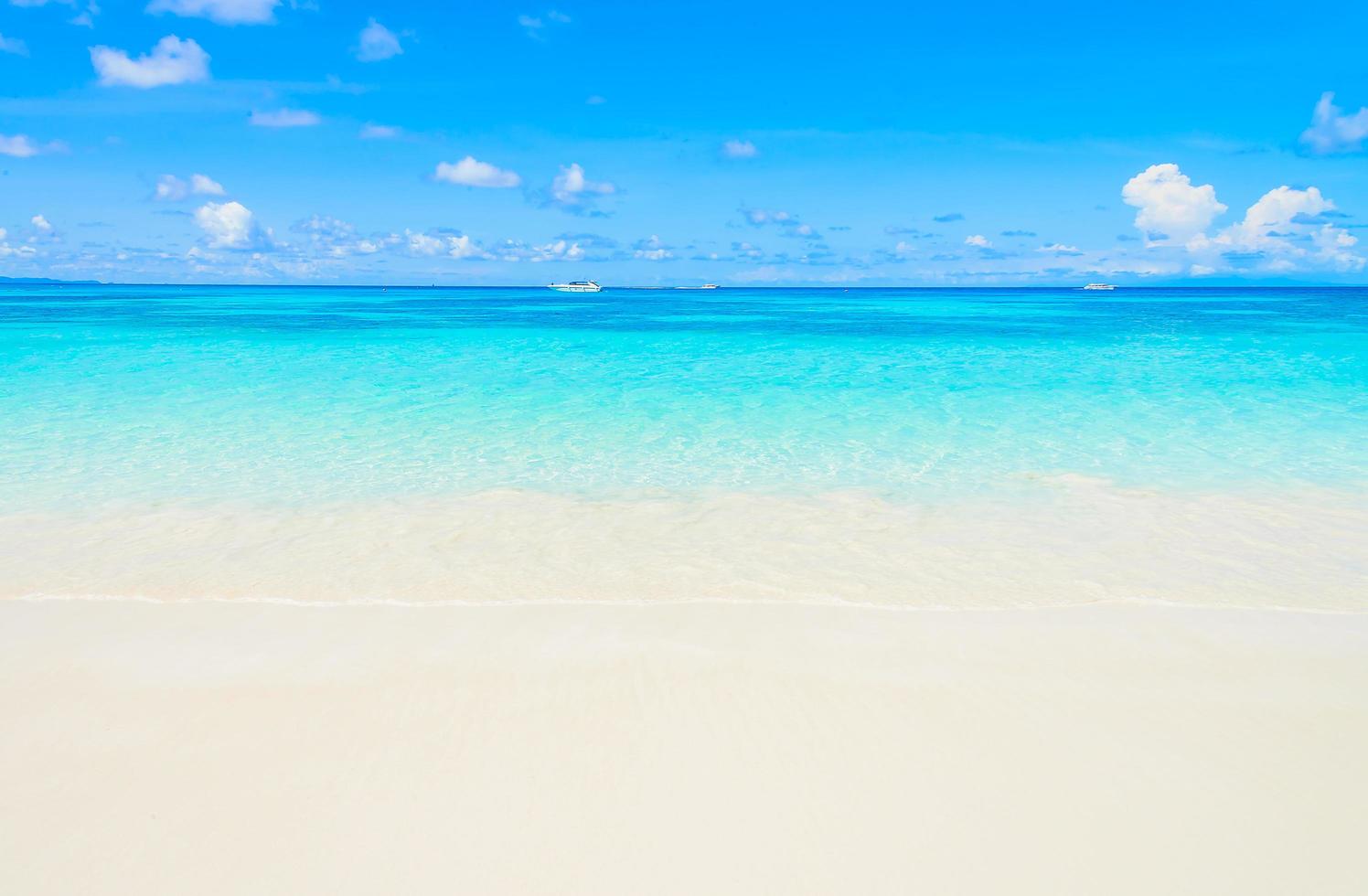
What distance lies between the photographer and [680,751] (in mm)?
3990

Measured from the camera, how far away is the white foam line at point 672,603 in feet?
18.9

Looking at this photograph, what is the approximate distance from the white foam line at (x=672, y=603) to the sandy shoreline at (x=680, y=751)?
0.13 metres

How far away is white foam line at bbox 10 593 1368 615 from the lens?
5754 mm

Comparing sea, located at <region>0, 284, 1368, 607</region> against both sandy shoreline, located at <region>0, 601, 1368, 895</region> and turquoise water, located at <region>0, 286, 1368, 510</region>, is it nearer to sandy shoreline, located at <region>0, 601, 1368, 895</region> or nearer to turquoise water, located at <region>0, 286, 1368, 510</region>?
turquoise water, located at <region>0, 286, 1368, 510</region>

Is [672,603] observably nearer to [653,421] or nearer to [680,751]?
[680,751]

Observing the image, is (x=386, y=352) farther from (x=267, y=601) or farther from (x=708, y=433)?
(x=267, y=601)

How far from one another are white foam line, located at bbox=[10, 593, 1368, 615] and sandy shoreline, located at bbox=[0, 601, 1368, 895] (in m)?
0.13

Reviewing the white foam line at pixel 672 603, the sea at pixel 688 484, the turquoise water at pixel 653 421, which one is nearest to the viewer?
the white foam line at pixel 672 603

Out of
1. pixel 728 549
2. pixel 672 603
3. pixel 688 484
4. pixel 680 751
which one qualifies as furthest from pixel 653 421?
pixel 680 751

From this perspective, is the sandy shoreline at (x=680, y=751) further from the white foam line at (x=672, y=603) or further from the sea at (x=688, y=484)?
the sea at (x=688, y=484)

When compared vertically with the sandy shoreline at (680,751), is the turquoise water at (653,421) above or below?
above

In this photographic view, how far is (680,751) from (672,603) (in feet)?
6.25

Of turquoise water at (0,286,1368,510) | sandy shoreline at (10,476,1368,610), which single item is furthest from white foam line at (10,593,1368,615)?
turquoise water at (0,286,1368,510)

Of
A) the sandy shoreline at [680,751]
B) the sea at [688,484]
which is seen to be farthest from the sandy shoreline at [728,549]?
the sandy shoreline at [680,751]
